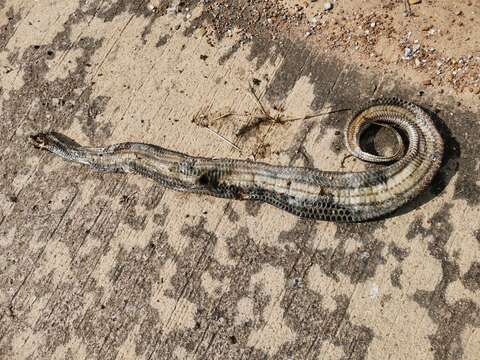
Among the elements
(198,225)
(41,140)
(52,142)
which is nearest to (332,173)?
(198,225)

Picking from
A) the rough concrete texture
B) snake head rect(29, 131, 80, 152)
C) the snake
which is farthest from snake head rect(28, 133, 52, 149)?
the snake

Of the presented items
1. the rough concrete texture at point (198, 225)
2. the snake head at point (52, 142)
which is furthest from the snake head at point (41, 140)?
the rough concrete texture at point (198, 225)

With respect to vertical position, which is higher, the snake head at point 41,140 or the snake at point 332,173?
the snake at point 332,173

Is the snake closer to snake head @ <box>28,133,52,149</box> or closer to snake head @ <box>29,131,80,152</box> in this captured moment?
snake head @ <box>29,131,80,152</box>

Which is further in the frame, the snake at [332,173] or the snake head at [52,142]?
the snake head at [52,142]

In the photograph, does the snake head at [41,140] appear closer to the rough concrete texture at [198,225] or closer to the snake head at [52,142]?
the snake head at [52,142]

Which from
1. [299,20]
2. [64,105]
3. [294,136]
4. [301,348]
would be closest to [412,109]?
[294,136]

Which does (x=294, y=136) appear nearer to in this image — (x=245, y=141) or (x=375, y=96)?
(x=245, y=141)

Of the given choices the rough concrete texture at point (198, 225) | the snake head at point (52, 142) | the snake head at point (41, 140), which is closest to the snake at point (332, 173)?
the rough concrete texture at point (198, 225)
